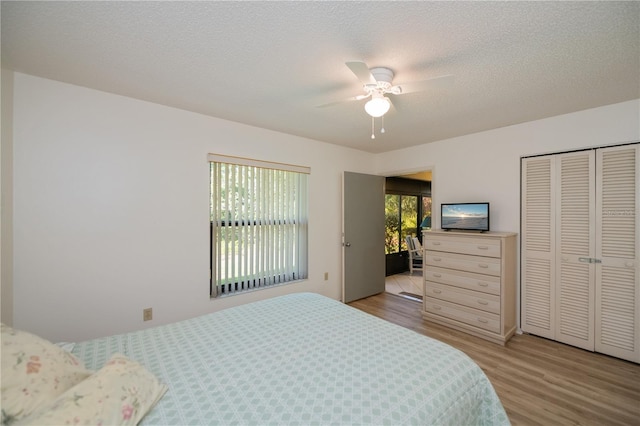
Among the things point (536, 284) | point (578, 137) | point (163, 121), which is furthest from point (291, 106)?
point (536, 284)

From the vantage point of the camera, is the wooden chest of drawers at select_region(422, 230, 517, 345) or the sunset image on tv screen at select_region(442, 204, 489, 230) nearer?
the wooden chest of drawers at select_region(422, 230, 517, 345)

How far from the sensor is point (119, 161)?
2.41m

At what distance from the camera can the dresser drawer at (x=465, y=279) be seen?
287 centimetres

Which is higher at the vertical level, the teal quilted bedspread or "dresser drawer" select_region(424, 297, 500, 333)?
the teal quilted bedspread

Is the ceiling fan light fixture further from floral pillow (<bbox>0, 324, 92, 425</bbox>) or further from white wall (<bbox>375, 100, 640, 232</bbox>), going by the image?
white wall (<bbox>375, 100, 640, 232</bbox>)

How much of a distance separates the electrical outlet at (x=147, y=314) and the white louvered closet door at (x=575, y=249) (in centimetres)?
410

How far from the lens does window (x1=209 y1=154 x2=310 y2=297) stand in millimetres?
3012

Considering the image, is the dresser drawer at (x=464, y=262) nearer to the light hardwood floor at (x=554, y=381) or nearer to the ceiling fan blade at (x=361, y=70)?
the light hardwood floor at (x=554, y=381)

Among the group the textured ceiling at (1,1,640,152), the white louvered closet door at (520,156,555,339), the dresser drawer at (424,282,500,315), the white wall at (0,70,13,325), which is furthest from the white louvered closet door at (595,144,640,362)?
the white wall at (0,70,13,325)

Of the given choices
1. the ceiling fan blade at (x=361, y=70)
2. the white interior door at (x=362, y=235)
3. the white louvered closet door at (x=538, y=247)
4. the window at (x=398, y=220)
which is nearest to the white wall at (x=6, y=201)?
the ceiling fan blade at (x=361, y=70)

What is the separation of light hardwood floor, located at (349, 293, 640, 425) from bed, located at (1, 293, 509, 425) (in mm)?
904

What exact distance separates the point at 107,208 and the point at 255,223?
4.68 ft

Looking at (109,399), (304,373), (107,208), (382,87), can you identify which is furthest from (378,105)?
(107,208)

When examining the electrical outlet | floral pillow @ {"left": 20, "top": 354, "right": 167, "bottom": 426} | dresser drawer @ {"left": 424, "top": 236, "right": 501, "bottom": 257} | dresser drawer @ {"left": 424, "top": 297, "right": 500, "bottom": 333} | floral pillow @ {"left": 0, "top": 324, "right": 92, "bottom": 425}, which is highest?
dresser drawer @ {"left": 424, "top": 236, "right": 501, "bottom": 257}
